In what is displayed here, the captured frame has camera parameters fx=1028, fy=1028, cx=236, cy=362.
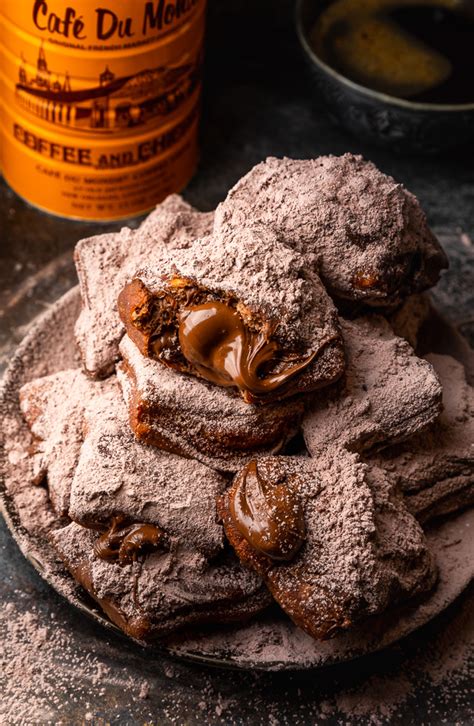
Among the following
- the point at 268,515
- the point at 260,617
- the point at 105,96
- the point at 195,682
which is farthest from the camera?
the point at 105,96

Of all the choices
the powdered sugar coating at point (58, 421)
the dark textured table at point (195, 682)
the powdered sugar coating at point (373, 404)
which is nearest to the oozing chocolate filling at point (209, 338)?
the powdered sugar coating at point (373, 404)

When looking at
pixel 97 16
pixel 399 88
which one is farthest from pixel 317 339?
pixel 399 88

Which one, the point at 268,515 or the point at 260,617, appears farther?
the point at 260,617

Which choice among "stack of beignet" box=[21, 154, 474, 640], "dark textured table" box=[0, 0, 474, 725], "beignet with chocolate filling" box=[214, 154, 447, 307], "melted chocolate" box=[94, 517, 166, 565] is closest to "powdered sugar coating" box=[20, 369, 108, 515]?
"stack of beignet" box=[21, 154, 474, 640]

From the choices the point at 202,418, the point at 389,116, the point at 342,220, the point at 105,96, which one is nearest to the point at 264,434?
the point at 202,418

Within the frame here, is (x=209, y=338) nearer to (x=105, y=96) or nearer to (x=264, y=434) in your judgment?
(x=264, y=434)

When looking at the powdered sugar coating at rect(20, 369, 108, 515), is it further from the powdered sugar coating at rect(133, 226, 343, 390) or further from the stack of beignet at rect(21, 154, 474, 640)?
the powdered sugar coating at rect(133, 226, 343, 390)
